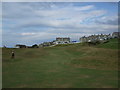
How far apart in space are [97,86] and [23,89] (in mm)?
5723

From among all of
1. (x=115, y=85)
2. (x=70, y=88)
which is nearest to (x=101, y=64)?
(x=115, y=85)

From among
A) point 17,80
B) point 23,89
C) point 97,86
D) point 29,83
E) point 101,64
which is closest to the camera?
point 23,89

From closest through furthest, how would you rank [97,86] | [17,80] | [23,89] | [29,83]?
[23,89] < [97,86] < [29,83] < [17,80]

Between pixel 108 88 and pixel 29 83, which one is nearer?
pixel 108 88

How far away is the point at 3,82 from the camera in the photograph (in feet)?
49.0

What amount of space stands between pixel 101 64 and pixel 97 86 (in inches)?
467

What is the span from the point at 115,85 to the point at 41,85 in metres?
6.00

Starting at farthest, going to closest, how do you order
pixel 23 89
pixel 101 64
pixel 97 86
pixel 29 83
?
pixel 101 64, pixel 29 83, pixel 97 86, pixel 23 89

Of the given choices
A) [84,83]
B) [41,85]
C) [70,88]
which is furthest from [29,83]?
[84,83]

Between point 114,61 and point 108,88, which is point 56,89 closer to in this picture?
point 108,88

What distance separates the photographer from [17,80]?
1541 centimetres

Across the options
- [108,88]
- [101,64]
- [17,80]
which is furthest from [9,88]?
[101,64]

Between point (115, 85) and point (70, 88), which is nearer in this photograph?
point (70, 88)

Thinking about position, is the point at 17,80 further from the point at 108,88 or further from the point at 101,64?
the point at 101,64
